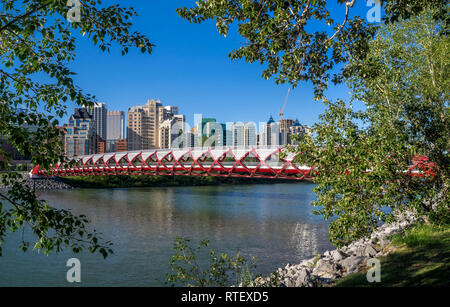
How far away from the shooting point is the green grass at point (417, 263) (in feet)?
24.3

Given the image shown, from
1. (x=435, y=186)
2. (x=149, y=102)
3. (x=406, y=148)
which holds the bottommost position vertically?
(x=435, y=186)

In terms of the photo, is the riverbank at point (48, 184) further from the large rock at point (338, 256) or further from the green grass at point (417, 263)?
the green grass at point (417, 263)

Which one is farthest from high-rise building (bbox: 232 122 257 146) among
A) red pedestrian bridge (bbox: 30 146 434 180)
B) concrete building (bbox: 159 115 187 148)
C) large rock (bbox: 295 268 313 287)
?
large rock (bbox: 295 268 313 287)

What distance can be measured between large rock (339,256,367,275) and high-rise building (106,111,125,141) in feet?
587

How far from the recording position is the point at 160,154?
1623 inches

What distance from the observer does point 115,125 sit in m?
182

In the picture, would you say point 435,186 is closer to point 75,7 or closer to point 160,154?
point 75,7

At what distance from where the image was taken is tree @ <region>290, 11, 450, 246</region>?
6.87m

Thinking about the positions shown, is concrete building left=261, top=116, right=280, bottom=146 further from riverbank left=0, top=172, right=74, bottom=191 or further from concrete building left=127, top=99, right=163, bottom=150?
riverbank left=0, top=172, right=74, bottom=191

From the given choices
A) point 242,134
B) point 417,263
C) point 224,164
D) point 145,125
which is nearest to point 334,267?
point 417,263

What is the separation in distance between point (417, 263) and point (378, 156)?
4128 mm
